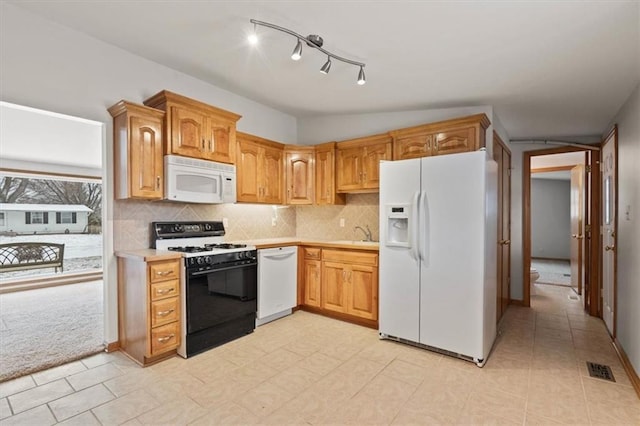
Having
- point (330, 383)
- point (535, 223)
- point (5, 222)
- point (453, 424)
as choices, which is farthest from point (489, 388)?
point (535, 223)

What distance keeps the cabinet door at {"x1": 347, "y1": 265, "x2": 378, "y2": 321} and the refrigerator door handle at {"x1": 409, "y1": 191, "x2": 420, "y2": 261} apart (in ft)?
2.02

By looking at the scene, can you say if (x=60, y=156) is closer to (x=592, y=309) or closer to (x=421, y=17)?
(x=421, y=17)

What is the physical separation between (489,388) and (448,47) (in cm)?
265

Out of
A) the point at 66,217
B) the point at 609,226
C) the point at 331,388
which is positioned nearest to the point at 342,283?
the point at 331,388

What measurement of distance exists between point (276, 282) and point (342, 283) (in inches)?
31.3

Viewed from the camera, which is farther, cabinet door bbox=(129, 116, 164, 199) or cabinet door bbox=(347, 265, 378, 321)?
cabinet door bbox=(347, 265, 378, 321)

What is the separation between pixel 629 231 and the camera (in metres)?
2.86

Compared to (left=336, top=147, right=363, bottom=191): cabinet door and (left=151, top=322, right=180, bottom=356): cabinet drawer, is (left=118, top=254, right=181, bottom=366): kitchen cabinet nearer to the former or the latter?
(left=151, top=322, right=180, bottom=356): cabinet drawer

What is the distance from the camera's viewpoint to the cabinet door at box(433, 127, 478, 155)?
3.28 meters

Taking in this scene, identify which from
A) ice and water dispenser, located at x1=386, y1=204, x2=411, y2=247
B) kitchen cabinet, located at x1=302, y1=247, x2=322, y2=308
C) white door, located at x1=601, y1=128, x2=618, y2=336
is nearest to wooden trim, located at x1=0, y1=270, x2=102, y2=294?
kitchen cabinet, located at x1=302, y1=247, x2=322, y2=308

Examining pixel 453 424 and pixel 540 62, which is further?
pixel 540 62

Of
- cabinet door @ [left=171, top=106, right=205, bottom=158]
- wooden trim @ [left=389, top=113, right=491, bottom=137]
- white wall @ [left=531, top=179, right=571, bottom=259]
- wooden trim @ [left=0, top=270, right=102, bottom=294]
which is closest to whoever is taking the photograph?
cabinet door @ [left=171, top=106, right=205, bottom=158]

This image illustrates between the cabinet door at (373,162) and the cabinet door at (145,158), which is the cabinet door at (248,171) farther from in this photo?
the cabinet door at (373,162)

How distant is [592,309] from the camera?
4.24 metres
